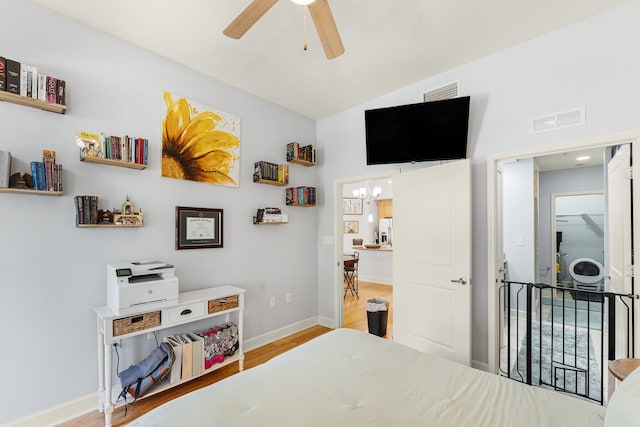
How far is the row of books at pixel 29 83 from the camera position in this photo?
1.88 metres

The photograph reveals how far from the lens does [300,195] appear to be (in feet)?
12.6

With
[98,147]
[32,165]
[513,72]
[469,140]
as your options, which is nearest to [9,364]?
[32,165]

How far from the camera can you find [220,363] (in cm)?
268

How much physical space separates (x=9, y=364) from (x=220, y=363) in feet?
4.61

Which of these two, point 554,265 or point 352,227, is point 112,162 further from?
point 554,265

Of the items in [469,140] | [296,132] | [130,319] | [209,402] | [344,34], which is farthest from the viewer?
[296,132]

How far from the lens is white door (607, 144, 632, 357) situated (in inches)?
85.5

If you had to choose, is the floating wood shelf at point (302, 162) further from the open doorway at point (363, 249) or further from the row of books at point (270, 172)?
the open doorway at point (363, 249)

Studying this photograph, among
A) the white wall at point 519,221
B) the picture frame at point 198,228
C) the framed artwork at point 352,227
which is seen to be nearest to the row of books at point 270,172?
the picture frame at point 198,228

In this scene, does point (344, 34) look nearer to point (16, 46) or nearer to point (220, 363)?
point (16, 46)

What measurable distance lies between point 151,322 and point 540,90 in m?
3.62

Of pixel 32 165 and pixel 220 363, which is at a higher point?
pixel 32 165

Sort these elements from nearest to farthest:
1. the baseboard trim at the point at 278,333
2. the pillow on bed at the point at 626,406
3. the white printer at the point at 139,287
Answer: the pillow on bed at the point at 626,406 → the white printer at the point at 139,287 → the baseboard trim at the point at 278,333

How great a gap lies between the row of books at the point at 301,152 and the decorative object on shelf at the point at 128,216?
6.18 ft
